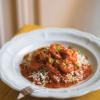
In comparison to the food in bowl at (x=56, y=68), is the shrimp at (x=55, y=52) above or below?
above

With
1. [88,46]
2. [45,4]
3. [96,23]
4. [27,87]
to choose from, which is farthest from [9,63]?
[96,23]

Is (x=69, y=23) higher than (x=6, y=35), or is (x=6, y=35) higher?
(x=69, y=23)

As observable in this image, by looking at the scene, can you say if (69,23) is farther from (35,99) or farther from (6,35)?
(35,99)

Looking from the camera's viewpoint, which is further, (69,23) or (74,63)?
(69,23)

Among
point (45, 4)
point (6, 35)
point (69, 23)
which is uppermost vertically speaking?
point (45, 4)

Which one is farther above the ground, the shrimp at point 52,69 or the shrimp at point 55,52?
the shrimp at point 55,52

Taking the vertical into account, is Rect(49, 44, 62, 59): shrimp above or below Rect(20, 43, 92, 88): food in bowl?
above

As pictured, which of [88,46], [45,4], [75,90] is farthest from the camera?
[45,4]

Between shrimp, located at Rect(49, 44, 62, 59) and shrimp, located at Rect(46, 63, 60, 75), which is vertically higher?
shrimp, located at Rect(49, 44, 62, 59)
